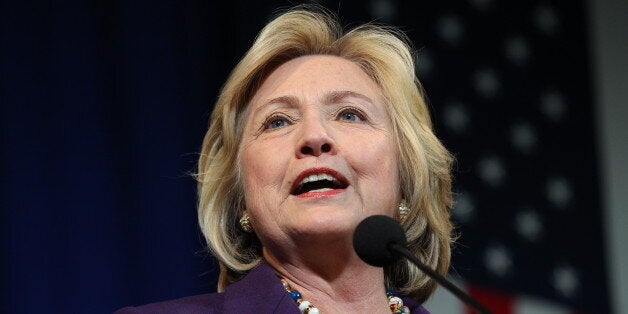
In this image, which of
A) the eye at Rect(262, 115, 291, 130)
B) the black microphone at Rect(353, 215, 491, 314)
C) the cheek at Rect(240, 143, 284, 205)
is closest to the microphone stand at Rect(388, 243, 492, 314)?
Answer: the black microphone at Rect(353, 215, 491, 314)

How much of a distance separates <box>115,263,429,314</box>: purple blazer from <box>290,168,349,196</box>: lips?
6.3 inches

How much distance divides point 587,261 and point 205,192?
1442 millimetres

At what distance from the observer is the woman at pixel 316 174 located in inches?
73.0

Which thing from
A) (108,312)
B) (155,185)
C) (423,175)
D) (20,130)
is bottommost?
(108,312)

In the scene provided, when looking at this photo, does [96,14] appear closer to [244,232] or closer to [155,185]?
[155,185]

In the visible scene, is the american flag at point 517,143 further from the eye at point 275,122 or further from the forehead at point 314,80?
the eye at point 275,122

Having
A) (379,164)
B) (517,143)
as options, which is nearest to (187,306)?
(379,164)

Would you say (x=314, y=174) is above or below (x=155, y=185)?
above

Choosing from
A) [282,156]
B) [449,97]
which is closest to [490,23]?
[449,97]

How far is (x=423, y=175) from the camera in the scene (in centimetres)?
204

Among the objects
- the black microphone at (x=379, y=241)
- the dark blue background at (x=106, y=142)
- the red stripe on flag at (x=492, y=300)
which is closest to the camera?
the black microphone at (x=379, y=241)

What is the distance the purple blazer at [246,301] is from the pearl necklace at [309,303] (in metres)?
0.04

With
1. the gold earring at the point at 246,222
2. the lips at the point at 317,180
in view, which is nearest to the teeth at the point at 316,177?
the lips at the point at 317,180

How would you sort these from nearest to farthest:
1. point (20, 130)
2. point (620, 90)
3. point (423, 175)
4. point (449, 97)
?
1. point (423, 175)
2. point (20, 130)
3. point (449, 97)
4. point (620, 90)
